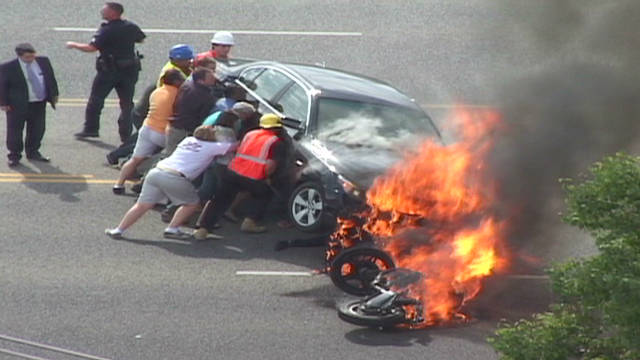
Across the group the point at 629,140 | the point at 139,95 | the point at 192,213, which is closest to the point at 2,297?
the point at 192,213

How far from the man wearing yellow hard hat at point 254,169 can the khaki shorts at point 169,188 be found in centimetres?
27

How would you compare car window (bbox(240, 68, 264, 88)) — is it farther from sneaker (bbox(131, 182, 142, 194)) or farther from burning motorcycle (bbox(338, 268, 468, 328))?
burning motorcycle (bbox(338, 268, 468, 328))

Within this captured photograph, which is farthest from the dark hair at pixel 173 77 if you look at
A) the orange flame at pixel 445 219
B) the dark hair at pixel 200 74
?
the orange flame at pixel 445 219

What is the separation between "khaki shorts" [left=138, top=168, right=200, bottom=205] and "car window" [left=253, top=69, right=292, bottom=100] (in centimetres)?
193

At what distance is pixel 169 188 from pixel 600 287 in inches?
303

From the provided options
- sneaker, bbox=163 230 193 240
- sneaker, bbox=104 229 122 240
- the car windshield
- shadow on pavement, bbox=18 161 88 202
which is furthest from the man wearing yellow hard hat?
shadow on pavement, bbox=18 161 88 202

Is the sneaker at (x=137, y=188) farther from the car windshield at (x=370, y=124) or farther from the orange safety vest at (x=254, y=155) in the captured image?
the car windshield at (x=370, y=124)

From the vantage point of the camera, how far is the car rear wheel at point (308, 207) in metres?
13.1

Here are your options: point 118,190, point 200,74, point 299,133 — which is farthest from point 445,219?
point 118,190

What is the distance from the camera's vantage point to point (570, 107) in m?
11.8

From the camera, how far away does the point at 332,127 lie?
1389 centimetres

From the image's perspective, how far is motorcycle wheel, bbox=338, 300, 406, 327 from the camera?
1086cm

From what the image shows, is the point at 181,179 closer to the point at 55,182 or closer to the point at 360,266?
the point at 55,182

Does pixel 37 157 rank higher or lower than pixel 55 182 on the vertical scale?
higher
